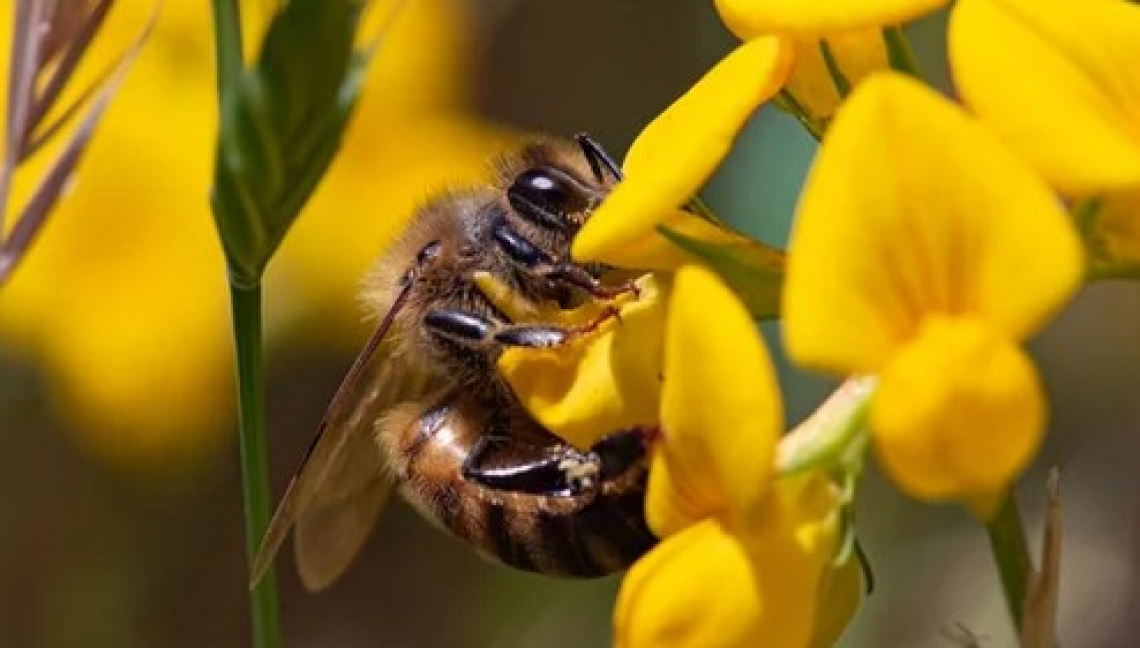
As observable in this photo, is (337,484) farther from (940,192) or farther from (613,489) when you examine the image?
(940,192)

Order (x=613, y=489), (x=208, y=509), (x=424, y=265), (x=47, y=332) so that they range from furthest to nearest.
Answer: (x=208, y=509), (x=47, y=332), (x=424, y=265), (x=613, y=489)

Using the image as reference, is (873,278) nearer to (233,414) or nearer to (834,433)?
(834,433)

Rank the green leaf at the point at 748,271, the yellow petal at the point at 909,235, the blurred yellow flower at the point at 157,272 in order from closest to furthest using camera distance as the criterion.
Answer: the yellow petal at the point at 909,235
the green leaf at the point at 748,271
the blurred yellow flower at the point at 157,272

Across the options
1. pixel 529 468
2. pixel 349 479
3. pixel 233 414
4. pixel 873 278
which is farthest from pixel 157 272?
pixel 873 278

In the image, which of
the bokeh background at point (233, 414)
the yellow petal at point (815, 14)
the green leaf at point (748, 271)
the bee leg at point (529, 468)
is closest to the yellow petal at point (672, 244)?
the green leaf at point (748, 271)

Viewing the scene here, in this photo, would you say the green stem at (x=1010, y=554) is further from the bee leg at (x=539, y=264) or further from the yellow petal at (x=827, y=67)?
the bee leg at (x=539, y=264)

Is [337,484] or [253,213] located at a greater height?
[253,213]

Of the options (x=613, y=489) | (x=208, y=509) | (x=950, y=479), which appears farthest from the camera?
(x=208, y=509)

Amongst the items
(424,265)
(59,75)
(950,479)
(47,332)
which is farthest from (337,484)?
(47,332)

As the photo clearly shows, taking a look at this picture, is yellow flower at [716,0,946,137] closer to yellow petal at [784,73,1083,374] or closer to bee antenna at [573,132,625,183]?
yellow petal at [784,73,1083,374]
